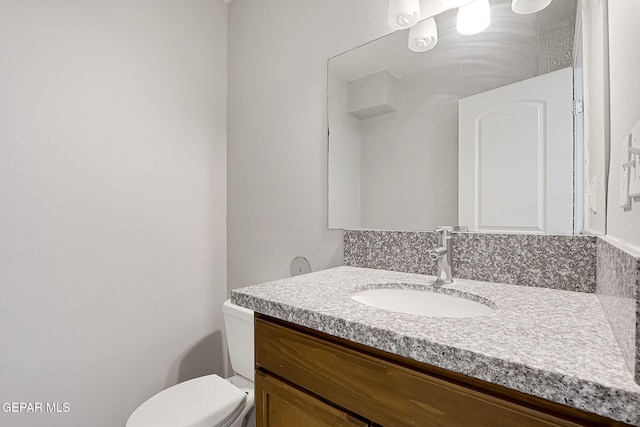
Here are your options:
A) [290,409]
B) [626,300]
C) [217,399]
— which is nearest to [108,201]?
[217,399]

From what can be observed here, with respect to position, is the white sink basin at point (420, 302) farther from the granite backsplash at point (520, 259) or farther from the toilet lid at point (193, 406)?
the toilet lid at point (193, 406)

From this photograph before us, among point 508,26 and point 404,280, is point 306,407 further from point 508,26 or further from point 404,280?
point 508,26

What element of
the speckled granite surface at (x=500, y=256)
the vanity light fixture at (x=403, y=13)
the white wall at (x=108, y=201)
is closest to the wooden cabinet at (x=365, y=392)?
the speckled granite surface at (x=500, y=256)

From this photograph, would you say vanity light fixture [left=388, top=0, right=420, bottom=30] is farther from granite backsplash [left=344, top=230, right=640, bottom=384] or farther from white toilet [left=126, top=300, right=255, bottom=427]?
white toilet [left=126, top=300, right=255, bottom=427]

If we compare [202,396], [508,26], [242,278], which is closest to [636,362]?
[508,26]

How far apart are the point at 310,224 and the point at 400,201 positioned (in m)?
0.45

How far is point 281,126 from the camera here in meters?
1.54

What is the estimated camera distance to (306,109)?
144 centimetres

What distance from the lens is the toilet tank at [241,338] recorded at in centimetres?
130

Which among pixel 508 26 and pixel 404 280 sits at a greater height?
pixel 508 26

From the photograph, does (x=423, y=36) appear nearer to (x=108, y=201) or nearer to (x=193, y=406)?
(x=108, y=201)

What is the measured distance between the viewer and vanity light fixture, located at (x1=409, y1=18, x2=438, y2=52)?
1092mm

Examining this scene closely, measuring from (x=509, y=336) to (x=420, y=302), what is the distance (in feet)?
1.36

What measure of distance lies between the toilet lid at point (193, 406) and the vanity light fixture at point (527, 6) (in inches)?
63.3
